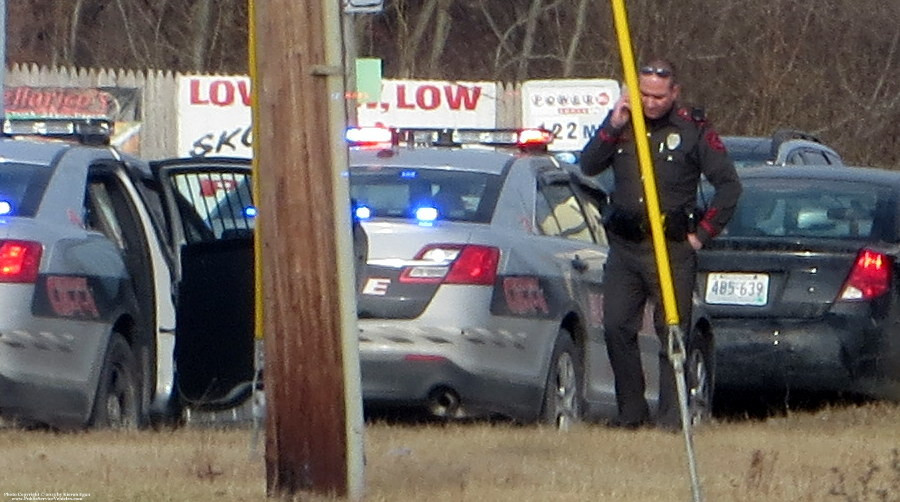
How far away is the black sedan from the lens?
35.3ft

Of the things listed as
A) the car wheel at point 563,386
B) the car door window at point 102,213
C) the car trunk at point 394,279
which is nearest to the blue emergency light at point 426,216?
the car trunk at point 394,279

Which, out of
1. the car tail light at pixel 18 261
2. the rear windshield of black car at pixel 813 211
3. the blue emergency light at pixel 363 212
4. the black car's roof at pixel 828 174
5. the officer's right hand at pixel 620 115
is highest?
the officer's right hand at pixel 620 115

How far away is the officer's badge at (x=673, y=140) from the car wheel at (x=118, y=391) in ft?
7.98

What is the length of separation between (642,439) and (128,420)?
2.22 meters

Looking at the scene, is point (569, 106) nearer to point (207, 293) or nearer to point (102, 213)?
point (207, 293)

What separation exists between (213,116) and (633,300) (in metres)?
17.0

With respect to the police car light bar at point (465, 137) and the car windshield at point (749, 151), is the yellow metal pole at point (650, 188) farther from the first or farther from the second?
the car windshield at point (749, 151)

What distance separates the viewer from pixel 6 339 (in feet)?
26.0

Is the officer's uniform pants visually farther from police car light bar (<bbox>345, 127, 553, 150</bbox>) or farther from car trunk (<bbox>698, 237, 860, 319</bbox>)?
car trunk (<bbox>698, 237, 860, 319</bbox>)

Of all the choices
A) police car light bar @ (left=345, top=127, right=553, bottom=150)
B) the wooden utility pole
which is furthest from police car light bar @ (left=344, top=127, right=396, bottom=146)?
the wooden utility pole

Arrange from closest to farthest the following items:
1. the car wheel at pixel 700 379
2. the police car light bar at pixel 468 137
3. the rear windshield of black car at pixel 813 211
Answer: the police car light bar at pixel 468 137
the car wheel at pixel 700 379
the rear windshield of black car at pixel 813 211

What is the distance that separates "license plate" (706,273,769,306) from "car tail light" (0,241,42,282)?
14.0ft

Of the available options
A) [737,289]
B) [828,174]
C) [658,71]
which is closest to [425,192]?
[658,71]

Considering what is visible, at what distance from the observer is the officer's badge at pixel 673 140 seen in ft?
28.5
